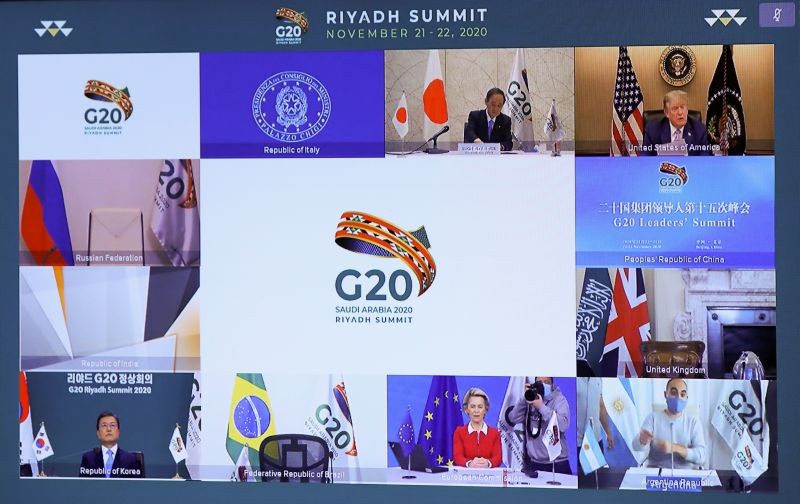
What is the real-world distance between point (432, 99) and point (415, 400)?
1041mm

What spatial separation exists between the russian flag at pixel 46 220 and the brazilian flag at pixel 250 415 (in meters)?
0.76

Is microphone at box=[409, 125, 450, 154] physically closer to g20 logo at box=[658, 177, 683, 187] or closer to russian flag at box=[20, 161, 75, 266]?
g20 logo at box=[658, 177, 683, 187]

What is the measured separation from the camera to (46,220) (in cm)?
314

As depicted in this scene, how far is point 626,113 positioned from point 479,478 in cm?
135

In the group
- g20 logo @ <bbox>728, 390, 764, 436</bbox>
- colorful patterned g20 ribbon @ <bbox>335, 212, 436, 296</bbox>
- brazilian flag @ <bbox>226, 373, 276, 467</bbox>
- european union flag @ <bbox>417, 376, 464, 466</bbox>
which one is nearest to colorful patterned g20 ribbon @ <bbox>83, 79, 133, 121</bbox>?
colorful patterned g20 ribbon @ <bbox>335, 212, 436, 296</bbox>

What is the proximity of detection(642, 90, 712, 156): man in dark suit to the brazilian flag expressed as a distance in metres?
1.58

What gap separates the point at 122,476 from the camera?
10.3ft

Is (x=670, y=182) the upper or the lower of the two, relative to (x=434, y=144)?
lower

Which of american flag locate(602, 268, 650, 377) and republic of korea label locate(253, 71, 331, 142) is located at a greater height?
republic of korea label locate(253, 71, 331, 142)

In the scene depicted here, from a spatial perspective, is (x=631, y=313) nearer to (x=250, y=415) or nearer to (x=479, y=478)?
(x=479, y=478)

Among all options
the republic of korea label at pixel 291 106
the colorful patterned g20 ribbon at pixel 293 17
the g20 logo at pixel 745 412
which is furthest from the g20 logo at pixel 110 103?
the g20 logo at pixel 745 412

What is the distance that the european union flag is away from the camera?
304cm

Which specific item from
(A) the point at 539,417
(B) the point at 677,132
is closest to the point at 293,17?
(B) the point at 677,132

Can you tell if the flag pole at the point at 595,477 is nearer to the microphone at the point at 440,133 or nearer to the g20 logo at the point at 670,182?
the g20 logo at the point at 670,182
